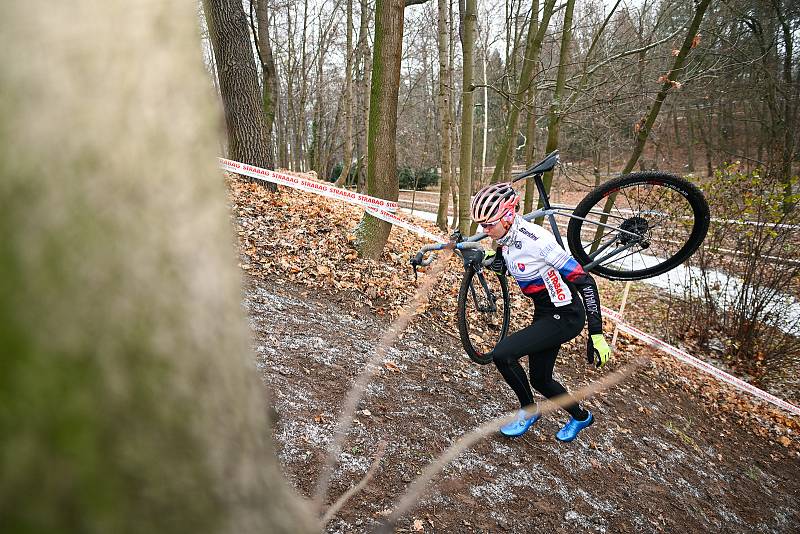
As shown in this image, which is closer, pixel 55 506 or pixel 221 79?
pixel 55 506

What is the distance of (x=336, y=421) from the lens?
3.58 metres

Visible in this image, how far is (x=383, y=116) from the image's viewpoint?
20.4 feet

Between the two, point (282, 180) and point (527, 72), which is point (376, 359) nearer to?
point (282, 180)

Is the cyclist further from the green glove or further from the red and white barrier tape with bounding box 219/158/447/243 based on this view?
the red and white barrier tape with bounding box 219/158/447/243

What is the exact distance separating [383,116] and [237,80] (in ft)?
9.29

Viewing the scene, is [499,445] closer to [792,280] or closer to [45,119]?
[45,119]

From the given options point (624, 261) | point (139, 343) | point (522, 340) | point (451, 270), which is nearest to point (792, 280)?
point (624, 261)

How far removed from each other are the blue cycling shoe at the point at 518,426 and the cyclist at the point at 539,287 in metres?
0.30

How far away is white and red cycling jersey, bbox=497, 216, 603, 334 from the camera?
3.60m

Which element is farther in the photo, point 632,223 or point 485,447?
point 632,223

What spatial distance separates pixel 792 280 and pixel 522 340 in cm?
662

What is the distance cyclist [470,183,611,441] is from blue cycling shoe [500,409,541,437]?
0.97 ft

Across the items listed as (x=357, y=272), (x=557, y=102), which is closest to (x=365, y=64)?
(x=557, y=102)

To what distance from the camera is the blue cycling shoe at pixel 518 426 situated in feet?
13.9
